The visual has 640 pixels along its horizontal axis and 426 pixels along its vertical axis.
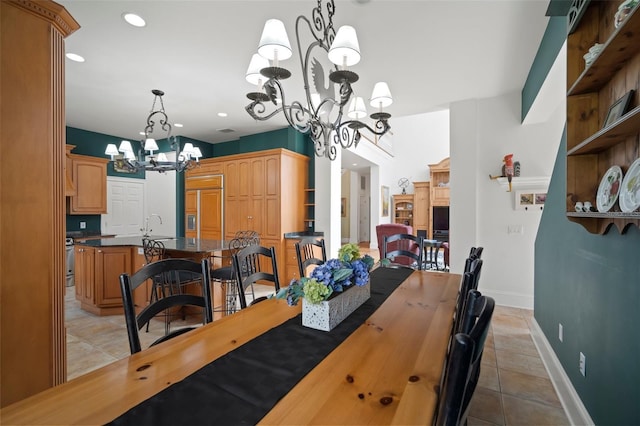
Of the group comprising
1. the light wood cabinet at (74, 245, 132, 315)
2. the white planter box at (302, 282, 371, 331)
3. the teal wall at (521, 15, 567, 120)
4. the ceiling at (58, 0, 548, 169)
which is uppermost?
the ceiling at (58, 0, 548, 169)

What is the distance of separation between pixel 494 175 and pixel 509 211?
1.71 ft

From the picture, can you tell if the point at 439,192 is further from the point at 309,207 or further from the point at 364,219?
the point at 309,207

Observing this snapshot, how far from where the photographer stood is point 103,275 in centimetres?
359

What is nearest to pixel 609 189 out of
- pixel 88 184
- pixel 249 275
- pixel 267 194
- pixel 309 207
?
pixel 249 275

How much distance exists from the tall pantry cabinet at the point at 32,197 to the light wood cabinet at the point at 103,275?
2.15 meters

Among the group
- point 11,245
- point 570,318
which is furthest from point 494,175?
point 11,245

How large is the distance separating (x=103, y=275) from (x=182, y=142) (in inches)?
147

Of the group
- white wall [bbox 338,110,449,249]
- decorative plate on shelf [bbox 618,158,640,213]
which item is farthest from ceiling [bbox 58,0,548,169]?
white wall [bbox 338,110,449,249]

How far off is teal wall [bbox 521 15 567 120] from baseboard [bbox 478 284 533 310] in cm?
232

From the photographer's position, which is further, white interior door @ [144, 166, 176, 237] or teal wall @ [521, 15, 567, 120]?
white interior door @ [144, 166, 176, 237]

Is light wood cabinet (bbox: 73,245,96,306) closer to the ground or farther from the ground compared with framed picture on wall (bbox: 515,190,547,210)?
closer to the ground

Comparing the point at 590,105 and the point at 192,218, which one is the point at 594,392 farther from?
the point at 192,218

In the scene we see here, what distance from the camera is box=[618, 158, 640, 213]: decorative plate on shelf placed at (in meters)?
1.15

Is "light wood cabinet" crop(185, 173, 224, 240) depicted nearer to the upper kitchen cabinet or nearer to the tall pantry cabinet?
the upper kitchen cabinet
